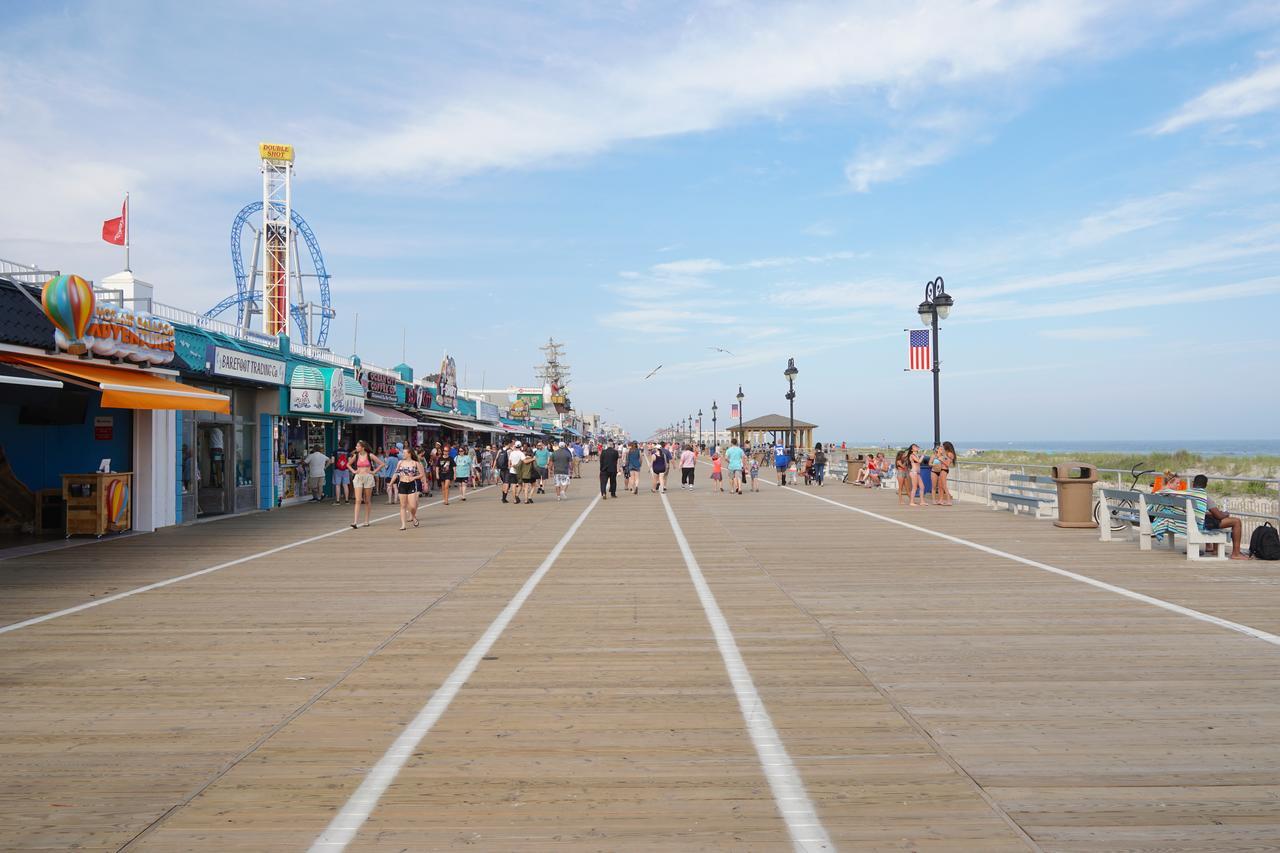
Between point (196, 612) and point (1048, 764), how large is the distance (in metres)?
7.99

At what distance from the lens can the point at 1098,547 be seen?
1398 centimetres

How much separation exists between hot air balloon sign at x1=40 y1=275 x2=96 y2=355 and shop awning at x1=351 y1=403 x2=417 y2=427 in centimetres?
1358

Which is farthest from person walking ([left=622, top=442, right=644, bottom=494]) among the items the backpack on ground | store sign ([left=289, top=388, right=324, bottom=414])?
the backpack on ground

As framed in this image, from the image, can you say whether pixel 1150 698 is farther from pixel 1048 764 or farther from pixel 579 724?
pixel 579 724

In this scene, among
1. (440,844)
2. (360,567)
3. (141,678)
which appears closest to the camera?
(440,844)

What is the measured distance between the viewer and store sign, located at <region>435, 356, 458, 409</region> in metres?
43.4

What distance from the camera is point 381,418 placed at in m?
29.9

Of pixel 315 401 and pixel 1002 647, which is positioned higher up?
pixel 315 401

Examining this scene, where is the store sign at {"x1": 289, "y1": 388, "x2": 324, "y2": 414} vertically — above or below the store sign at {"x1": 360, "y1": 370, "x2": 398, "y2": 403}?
below

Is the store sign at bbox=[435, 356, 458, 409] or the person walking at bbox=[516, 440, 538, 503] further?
the store sign at bbox=[435, 356, 458, 409]

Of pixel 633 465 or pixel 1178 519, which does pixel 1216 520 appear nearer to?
pixel 1178 519

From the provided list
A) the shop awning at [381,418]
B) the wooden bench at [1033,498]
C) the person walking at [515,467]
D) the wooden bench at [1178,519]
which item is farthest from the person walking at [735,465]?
the wooden bench at [1178,519]

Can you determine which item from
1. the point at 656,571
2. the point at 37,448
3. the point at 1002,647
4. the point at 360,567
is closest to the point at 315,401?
the point at 37,448

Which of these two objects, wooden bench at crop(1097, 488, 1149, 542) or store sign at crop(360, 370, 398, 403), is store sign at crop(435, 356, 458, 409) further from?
wooden bench at crop(1097, 488, 1149, 542)
